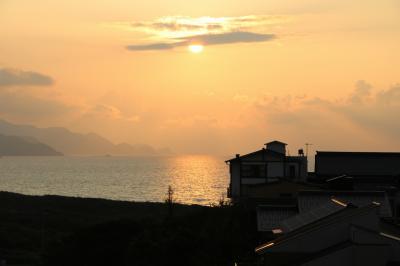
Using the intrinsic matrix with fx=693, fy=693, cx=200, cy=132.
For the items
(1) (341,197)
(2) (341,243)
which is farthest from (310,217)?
(1) (341,197)

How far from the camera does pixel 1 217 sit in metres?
93.6

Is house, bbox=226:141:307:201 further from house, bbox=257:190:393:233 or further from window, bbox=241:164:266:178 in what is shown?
house, bbox=257:190:393:233

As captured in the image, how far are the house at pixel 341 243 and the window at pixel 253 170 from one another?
145 ft

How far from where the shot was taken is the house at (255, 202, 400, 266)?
1822 cm

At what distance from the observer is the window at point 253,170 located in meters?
65.6

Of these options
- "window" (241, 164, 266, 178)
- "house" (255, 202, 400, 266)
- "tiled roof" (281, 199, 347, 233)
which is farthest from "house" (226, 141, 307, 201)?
"house" (255, 202, 400, 266)

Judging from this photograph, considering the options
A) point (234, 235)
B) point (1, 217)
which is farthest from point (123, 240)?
point (1, 217)

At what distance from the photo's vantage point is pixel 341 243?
1922 centimetres

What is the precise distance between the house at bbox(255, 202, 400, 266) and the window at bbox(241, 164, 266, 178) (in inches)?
1740

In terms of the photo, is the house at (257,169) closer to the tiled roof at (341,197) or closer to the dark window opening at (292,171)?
the dark window opening at (292,171)

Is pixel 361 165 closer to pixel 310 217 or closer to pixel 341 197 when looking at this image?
pixel 341 197

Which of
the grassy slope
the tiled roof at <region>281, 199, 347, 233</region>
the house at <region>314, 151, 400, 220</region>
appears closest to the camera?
the tiled roof at <region>281, 199, 347, 233</region>

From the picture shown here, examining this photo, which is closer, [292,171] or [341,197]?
[341,197]

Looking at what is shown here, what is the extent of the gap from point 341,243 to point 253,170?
46.4 metres
